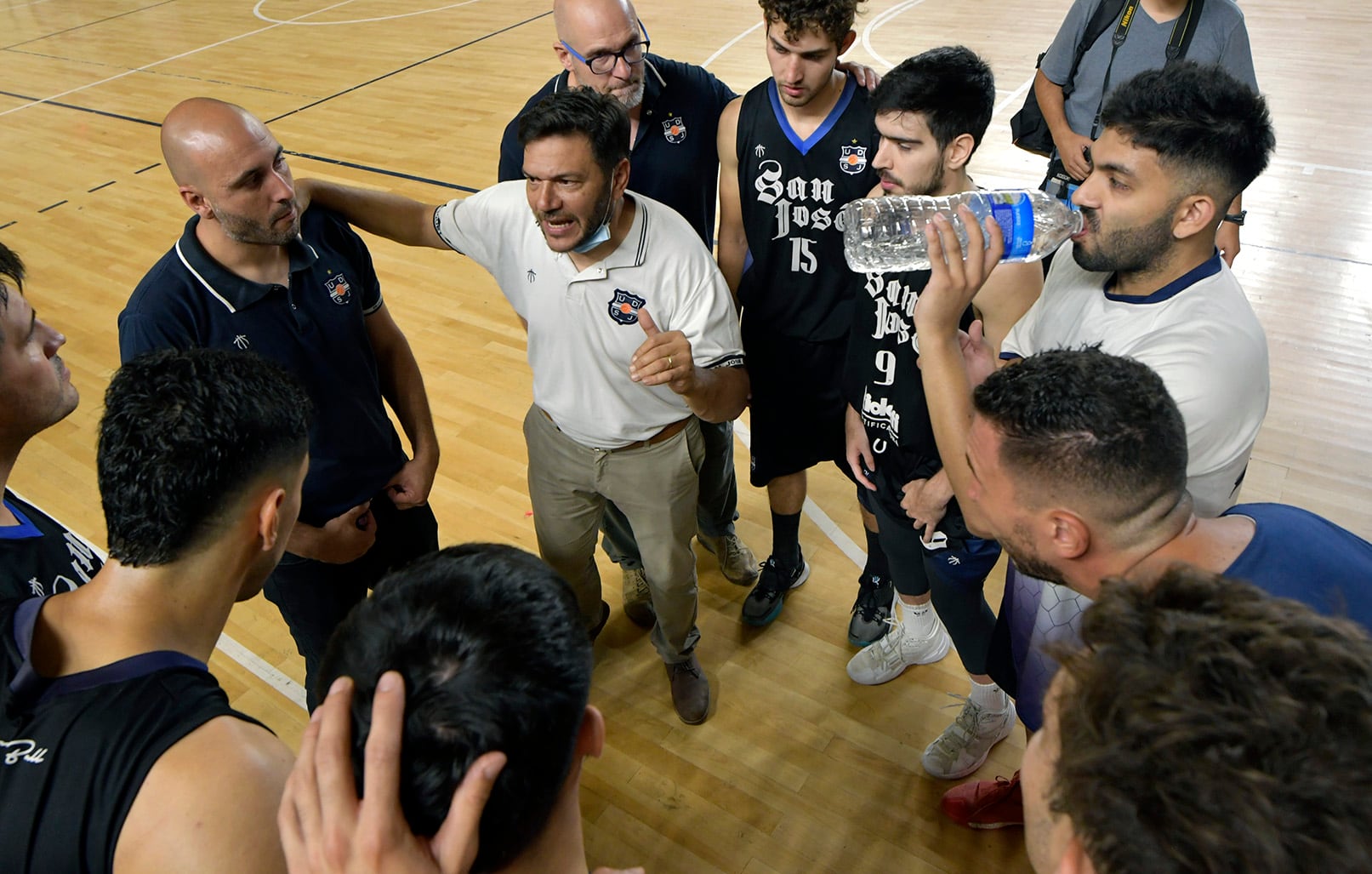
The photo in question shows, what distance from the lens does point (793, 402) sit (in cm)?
329

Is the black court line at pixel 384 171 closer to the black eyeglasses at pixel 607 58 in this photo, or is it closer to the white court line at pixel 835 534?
the black eyeglasses at pixel 607 58

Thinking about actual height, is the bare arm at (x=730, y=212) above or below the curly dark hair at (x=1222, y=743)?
below

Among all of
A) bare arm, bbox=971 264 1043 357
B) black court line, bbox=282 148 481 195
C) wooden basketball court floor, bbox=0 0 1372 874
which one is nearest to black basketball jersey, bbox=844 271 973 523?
bare arm, bbox=971 264 1043 357

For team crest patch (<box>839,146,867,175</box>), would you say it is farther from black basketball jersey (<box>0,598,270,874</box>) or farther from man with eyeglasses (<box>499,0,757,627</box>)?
black basketball jersey (<box>0,598,270,874</box>)

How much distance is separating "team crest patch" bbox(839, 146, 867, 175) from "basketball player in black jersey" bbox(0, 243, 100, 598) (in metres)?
2.36

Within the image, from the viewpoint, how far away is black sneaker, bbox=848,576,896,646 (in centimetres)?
342

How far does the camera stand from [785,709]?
3230mm

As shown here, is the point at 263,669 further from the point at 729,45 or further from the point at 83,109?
the point at 83,109

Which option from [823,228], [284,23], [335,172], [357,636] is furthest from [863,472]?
[284,23]

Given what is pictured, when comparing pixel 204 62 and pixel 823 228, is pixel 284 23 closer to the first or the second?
pixel 204 62

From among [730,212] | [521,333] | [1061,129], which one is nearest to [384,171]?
[521,333]

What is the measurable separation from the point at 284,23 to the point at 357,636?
14.4 metres

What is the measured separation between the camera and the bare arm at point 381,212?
8.99 feet

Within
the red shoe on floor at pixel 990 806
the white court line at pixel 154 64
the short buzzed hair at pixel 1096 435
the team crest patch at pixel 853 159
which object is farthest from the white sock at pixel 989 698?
the white court line at pixel 154 64
